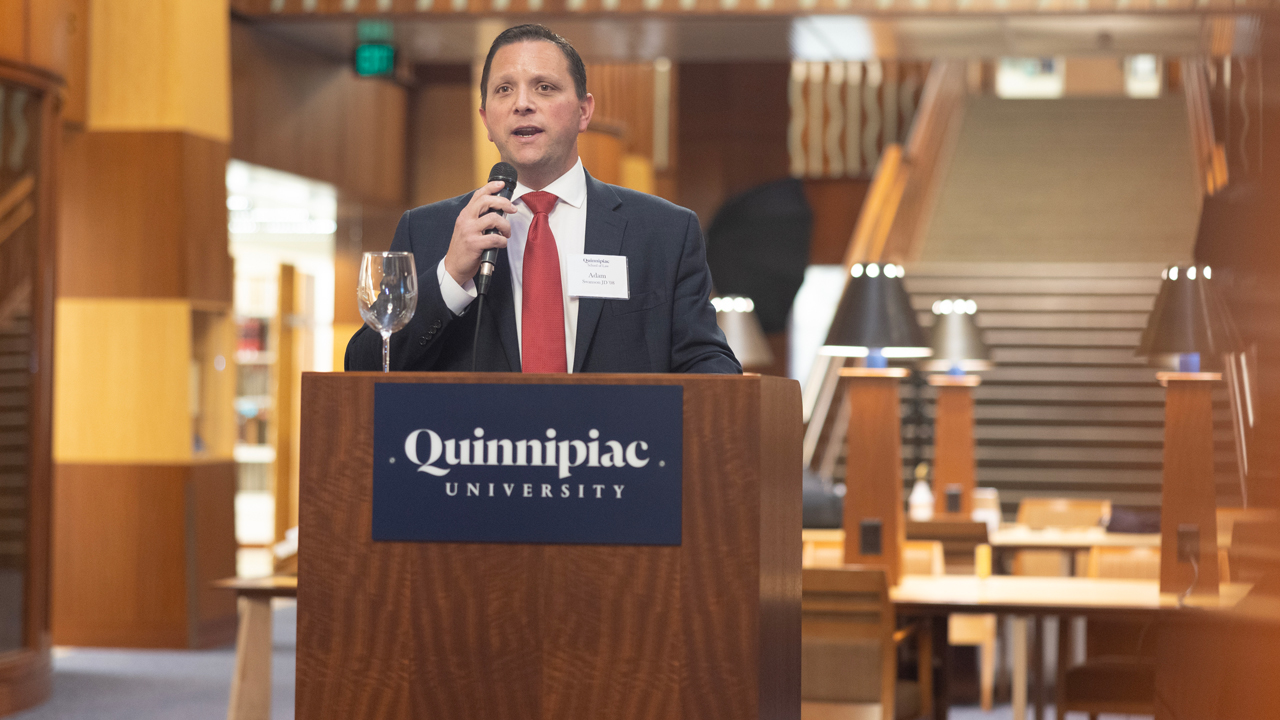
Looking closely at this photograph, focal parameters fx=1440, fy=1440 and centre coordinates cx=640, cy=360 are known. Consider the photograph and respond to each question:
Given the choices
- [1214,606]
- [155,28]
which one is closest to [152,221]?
[155,28]

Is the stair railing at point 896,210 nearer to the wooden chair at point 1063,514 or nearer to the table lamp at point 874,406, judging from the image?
the wooden chair at point 1063,514

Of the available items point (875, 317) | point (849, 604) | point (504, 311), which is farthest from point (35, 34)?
point (504, 311)

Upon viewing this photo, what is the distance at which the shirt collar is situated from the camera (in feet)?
6.37

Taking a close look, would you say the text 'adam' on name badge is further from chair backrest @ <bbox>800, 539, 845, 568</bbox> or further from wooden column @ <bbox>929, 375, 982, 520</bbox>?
wooden column @ <bbox>929, 375, 982, 520</bbox>

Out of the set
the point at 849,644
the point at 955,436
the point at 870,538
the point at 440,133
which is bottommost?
the point at 849,644

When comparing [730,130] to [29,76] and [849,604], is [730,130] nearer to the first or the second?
[29,76]

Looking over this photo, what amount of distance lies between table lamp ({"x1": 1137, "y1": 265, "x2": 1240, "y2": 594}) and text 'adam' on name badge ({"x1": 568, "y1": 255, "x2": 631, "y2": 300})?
9.72 feet

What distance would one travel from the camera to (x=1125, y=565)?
603cm

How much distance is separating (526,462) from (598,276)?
382 mm

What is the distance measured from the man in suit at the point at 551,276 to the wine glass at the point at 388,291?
64mm

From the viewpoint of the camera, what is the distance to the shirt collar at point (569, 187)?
1.94 m

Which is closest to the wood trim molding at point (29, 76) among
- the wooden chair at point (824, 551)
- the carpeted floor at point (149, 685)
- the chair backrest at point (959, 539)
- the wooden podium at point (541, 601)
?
the carpeted floor at point (149, 685)

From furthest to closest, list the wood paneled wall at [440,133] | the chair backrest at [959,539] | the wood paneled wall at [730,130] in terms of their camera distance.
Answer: the wood paneled wall at [730,130], the wood paneled wall at [440,133], the chair backrest at [959,539]

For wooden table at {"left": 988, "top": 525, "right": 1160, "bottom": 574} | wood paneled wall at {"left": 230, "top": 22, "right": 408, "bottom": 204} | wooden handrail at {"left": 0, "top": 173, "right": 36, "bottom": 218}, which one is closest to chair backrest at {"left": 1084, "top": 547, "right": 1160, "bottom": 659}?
wooden table at {"left": 988, "top": 525, "right": 1160, "bottom": 574}
